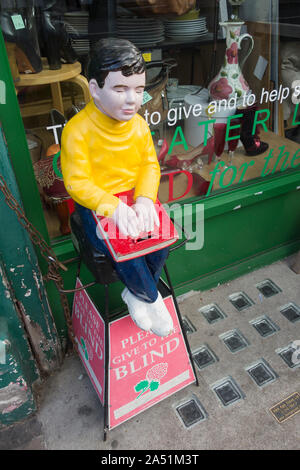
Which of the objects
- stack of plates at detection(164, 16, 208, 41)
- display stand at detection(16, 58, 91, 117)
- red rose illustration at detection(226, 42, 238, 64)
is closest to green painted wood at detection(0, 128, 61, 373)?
display stand at detection(16, 58, 91, 117)

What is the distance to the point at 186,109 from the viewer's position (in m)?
2.09

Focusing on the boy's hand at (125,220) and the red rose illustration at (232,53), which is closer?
the boy's hand at (125,220)

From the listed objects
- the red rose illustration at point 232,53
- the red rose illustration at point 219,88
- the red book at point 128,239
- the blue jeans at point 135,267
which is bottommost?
the blue jeans at point 135,267

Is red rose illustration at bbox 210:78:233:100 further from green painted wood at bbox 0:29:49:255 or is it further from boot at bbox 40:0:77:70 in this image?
green painted wood at bbox 0:29:49:255

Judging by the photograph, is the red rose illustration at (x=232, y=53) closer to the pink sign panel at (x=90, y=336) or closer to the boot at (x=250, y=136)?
the boot at (x=250, y=136)

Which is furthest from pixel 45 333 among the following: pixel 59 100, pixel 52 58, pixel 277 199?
pixel 277 199

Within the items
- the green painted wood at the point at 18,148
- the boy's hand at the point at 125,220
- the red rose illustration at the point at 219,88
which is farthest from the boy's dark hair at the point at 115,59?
the red rose illustration at the point at 219,88

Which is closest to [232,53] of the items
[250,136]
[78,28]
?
[250,136]

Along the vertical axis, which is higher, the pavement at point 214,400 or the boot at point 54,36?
the boot at point 54,36

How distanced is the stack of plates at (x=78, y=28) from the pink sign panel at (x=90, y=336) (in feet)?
3.79

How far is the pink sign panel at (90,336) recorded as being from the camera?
173 cm

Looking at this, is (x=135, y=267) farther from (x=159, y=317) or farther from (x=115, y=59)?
(x=115, y=59)
